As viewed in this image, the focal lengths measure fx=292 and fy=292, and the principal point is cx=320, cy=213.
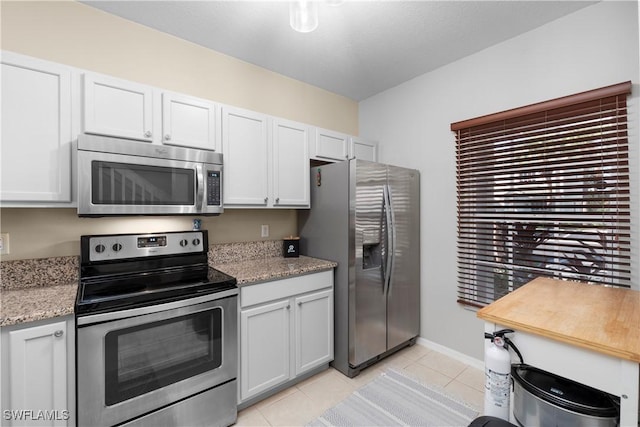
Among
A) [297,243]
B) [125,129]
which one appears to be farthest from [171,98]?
[297,243]

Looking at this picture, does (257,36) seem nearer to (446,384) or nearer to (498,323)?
(498,323)

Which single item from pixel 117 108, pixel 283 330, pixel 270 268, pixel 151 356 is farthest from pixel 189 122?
pixel 283 330

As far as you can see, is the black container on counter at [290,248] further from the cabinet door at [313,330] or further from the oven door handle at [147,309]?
the oven door handle at [147,309]

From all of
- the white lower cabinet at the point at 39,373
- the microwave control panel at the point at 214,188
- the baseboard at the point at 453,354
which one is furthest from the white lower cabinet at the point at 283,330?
the baseboard at the point at 453,354

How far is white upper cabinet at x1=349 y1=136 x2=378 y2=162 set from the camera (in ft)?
9.91

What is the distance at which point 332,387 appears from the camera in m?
2.21

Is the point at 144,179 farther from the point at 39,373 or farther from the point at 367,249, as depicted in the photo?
the point at 367,249

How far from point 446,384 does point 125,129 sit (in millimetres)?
2870

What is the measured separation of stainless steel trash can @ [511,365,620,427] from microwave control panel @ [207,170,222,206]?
1.91 meters

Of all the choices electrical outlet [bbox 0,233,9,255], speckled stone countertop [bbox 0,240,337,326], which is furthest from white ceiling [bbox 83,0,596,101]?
speckled stone countertop [bbox 0,240,337,326]

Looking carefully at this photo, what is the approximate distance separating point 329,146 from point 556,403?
7.65ft

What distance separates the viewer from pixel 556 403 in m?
1.11

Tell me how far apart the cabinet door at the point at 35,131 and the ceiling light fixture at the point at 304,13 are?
128cm

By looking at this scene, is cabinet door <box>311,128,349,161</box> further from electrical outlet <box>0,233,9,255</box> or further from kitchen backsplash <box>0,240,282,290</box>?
electrical outlet <box>0,233,9,255</box>
